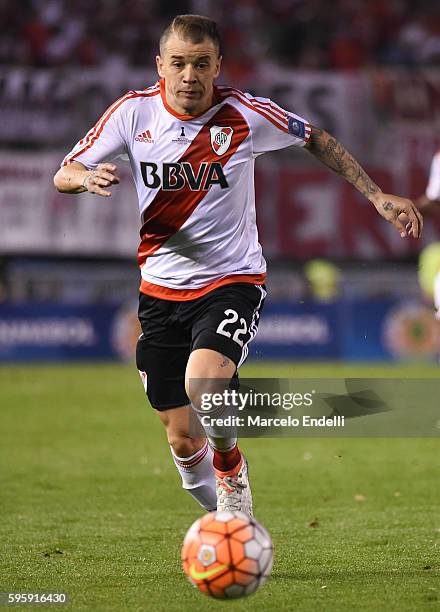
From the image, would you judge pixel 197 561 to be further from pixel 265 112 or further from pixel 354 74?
pixel 354 74

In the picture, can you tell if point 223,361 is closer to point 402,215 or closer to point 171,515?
point 402,215

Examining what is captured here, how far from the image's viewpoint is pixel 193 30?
5.83 meters

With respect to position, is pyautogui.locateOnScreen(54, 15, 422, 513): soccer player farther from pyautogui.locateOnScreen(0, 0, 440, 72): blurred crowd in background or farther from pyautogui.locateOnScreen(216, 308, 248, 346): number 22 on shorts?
pyautogui.locateOnScreen(0, 0, 440, 72): blurred crowd in background

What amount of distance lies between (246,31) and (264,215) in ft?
14.3

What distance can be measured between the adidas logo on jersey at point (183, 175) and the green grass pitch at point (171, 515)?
1.98m

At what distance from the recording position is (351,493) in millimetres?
8773

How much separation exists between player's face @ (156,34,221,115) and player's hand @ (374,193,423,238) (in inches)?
42.0

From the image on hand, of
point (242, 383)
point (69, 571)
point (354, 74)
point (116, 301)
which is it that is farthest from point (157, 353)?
point (354, 74)

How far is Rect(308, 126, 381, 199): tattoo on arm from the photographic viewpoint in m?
6.23

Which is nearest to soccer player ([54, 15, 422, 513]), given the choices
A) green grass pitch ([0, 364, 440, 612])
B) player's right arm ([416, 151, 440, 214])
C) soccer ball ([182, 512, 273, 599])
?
green grass pitch ([0, 364, 440, 612])

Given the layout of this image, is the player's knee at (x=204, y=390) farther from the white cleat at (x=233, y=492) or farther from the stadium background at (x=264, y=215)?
the stadium background at (x=264, y=215)

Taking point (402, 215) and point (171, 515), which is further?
point (171, 515)

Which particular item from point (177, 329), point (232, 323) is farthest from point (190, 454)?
point (232, 323)

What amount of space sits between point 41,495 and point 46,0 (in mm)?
15861
